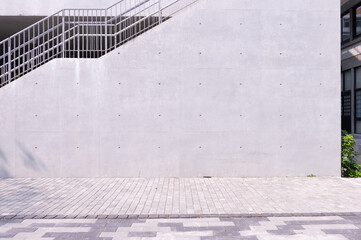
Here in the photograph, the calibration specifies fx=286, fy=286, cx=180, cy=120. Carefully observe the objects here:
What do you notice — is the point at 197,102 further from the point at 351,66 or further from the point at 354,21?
the point at 354,21

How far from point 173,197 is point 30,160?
15.8 ft

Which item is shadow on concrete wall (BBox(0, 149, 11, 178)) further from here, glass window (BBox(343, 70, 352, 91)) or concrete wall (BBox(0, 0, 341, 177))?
glass window (BBox(343, 70, 352, 91))

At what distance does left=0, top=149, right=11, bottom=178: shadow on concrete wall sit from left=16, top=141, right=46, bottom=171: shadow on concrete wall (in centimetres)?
51

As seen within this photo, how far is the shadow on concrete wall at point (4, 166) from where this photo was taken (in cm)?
850

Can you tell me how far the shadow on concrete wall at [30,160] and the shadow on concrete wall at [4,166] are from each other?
1.66ft

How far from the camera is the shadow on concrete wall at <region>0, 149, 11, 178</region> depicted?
8.50 meters

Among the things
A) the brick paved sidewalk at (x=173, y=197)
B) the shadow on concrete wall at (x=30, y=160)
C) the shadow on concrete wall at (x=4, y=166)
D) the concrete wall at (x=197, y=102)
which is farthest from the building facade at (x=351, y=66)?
the shadow on concrete wall at (x=4, y=166)

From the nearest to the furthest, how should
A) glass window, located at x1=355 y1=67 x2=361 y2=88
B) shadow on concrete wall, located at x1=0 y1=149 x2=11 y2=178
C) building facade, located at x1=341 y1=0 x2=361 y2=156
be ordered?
shadow on concrete wall, located at x1=0 y1=149 x2=11 y2=178
glass window, located at x1=355 y1=67 x2=361 y2=88
building facade, located at x1=341 y1=0 x2=361 y2=156

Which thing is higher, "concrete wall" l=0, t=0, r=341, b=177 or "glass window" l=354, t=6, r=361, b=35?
"glass window" l=354, t=6, r=361, b=35

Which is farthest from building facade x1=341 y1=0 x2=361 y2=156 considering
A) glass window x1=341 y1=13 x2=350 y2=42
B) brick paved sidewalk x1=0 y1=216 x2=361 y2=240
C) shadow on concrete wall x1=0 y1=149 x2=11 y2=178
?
shadow on concrete wall x1=0 y1=149 x2=11 y2=178

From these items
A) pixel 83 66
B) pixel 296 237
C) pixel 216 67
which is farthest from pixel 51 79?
pixel 296 237

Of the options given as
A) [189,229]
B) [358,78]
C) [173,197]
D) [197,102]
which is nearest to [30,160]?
[173,197]

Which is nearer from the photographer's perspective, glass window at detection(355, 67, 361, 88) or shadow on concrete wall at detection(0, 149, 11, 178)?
shadow on concrete wall at detection(0, 149, 11, 178)

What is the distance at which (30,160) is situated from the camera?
852 centimetres
